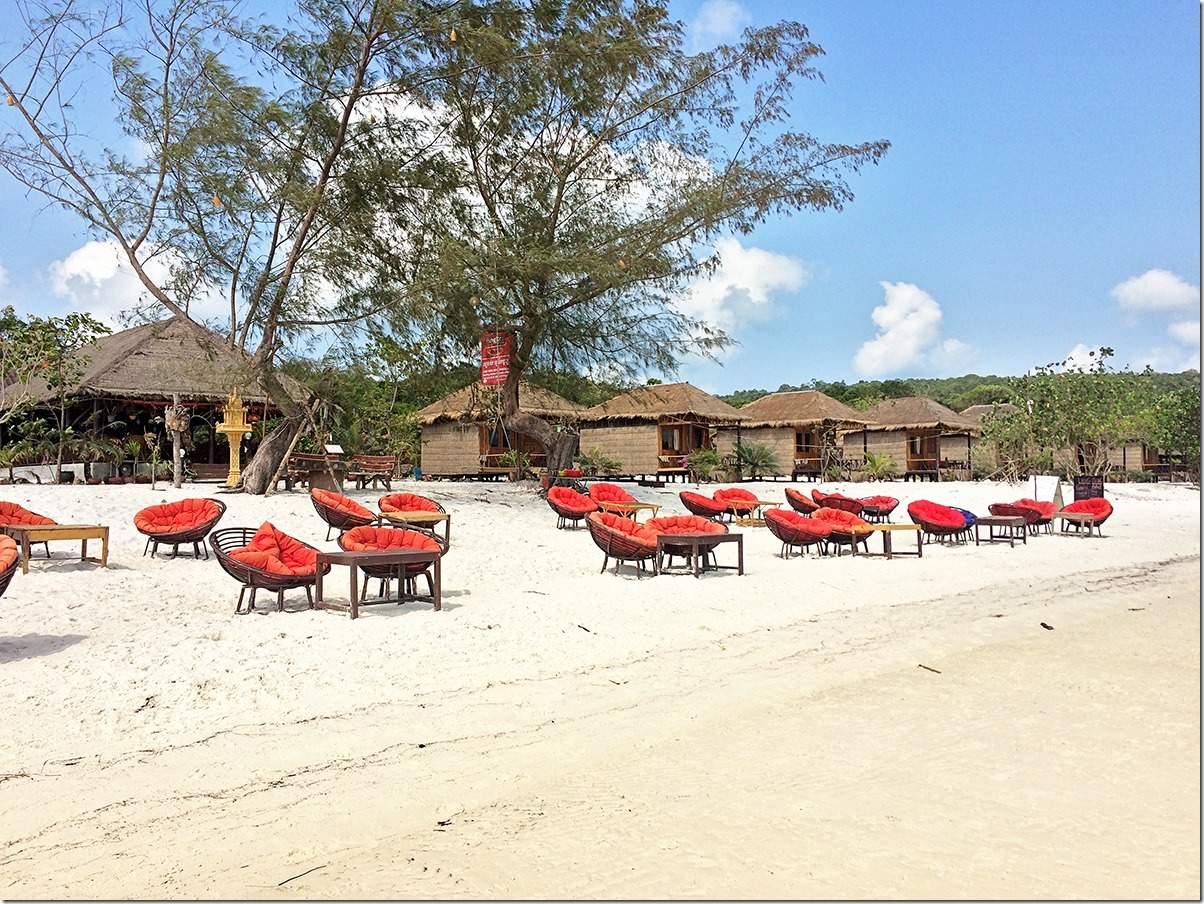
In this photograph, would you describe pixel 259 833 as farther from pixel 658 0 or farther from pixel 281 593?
pixel 658 0

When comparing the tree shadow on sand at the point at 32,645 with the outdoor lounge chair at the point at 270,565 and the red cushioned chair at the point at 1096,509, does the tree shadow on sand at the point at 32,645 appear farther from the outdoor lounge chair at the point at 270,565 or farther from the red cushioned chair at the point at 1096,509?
the red cushioned chair at the point at 1096,509

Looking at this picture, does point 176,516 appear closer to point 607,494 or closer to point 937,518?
point 607,494

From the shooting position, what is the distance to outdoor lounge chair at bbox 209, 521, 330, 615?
23.7 ft

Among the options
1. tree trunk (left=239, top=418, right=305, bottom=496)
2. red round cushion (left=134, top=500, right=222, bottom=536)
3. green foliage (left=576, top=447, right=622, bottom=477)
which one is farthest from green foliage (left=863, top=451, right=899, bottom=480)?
red round cushion (left=134, top=500, right=222, bottom=536)

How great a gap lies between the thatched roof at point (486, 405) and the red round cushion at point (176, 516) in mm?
8854

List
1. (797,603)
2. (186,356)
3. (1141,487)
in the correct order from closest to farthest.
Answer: (797,603), (186,356), (1141,487)

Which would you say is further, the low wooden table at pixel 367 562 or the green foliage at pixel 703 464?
the green foliage at pixel 703 464

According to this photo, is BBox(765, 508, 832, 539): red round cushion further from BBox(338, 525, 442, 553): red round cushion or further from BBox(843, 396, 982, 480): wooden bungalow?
BBox(843, 396, 982, 480): wooden bungalow

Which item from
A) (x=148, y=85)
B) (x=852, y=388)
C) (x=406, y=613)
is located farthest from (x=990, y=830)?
(x=852, y=388)

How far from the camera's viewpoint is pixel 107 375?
1914cm

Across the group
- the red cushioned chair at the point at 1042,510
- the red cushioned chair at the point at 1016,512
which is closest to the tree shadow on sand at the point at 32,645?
the red cushioned chair at the point at 1016,512

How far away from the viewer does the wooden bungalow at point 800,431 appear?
93.8ft

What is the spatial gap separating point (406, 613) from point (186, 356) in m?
16.2

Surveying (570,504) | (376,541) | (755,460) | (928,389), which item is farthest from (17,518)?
(928,389)
